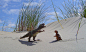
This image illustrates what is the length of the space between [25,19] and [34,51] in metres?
3.21

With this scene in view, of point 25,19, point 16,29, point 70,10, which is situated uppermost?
point 70,10

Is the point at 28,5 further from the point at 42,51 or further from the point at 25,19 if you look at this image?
the point at 42,51

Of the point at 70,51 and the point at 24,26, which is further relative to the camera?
the point at 24,26

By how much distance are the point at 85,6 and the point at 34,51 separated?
11.7 ft

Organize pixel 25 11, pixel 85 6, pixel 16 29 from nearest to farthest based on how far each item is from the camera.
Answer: pixel 85 6, pixel 25 11, pixel 16 29

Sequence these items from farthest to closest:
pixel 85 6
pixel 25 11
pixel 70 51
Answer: pixel 25 11 → pixel 85 6 → pixel 70 51

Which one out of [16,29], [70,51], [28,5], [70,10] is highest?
[28,5]

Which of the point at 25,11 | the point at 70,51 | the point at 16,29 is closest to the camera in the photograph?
the point at 70,51

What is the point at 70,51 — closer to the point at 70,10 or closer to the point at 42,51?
the point at 42,51

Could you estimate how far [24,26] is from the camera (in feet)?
15.6

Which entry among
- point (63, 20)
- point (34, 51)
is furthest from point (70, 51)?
point (63, 20)

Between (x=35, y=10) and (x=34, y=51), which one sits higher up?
(x=35, y=10)

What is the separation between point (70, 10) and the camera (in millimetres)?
4504

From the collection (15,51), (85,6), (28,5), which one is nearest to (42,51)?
(15,51)
